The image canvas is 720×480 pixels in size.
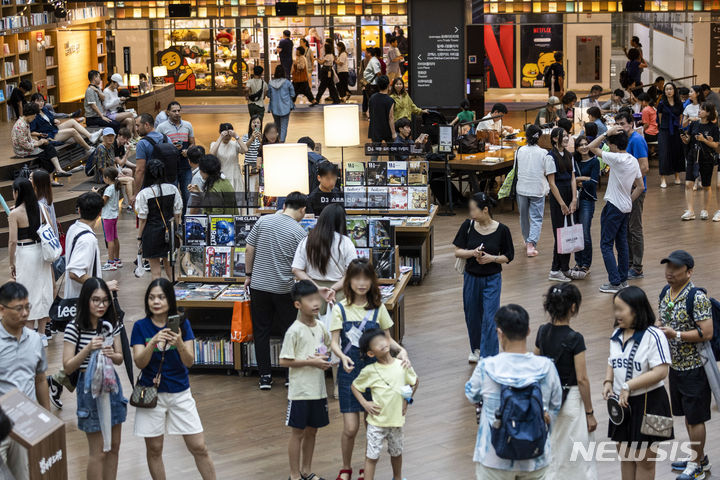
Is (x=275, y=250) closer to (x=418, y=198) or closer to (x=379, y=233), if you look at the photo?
(x=379, y=233)

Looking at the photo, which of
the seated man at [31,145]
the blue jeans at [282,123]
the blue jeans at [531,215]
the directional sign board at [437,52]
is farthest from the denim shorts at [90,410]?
the directional sign board at [437,52]

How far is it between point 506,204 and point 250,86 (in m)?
5.37

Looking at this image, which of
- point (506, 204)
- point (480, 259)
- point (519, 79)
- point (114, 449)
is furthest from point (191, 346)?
point (519, 79)

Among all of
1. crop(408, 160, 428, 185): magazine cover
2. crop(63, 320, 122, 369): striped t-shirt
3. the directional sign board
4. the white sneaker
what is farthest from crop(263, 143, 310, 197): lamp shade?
the directional sign board

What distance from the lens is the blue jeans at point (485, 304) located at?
794 centimetres

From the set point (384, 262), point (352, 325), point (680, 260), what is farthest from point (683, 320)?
point (384, 262)

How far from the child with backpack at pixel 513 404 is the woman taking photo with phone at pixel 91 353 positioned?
6.83ft

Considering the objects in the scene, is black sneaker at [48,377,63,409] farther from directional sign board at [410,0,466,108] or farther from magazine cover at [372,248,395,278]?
directional sign board at [410,0,466,108]

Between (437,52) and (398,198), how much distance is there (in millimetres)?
8487

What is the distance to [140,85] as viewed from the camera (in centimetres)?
2084

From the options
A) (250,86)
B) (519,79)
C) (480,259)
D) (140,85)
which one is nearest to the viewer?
(480,259)

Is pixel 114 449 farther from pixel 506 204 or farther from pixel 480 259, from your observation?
pixel 506 204

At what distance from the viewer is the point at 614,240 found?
10.6 m

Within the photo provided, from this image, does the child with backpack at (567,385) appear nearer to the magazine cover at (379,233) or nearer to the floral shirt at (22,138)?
the magazine cover at (379,233)
